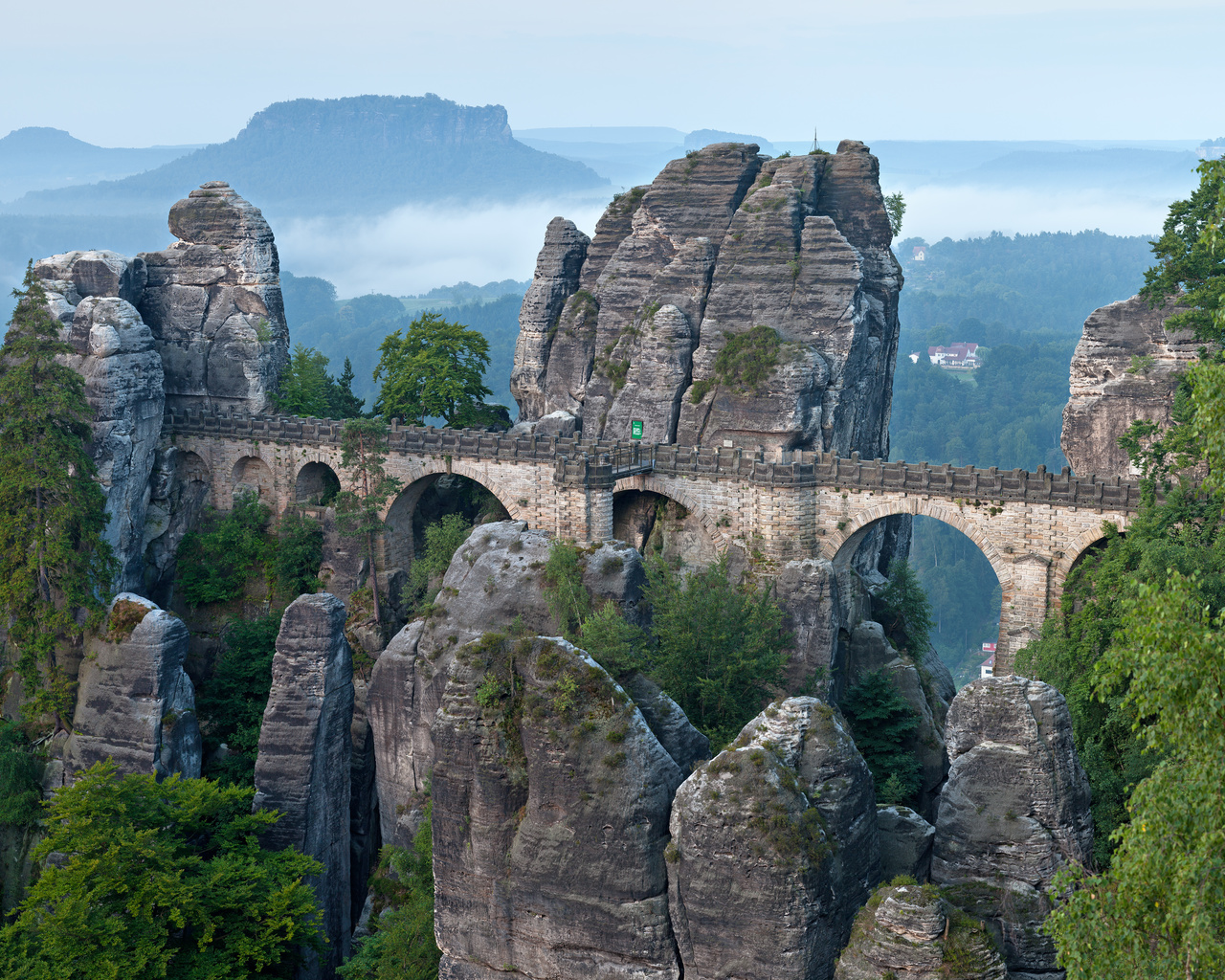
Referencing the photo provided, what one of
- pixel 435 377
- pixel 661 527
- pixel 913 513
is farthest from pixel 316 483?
pixel 913 513

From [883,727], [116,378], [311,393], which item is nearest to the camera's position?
[883,727]

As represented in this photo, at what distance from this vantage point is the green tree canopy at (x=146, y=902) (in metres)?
26.3

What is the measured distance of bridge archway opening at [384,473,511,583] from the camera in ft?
156

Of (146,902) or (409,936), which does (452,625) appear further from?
(146,902)

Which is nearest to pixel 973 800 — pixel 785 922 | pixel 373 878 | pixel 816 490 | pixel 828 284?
pixel 785 922

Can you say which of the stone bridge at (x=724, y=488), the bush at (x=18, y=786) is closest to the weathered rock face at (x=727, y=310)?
the stone bridge at (x=724, y=488)

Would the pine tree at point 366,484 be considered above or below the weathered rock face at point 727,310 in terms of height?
below

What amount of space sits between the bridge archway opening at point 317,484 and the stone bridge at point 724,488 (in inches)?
2.2

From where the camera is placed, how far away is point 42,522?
39.5 m

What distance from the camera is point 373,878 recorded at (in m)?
35.5

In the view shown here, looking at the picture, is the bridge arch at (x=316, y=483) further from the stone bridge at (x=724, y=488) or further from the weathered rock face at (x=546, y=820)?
the weathered rock face at (x=546, y=820)

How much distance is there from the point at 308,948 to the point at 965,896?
1796cm

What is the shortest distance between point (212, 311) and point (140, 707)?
20537 millimetres

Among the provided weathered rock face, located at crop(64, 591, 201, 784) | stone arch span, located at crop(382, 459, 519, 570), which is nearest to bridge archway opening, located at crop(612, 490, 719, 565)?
stone arch span, located at crop(382, 459, 519, 570)
